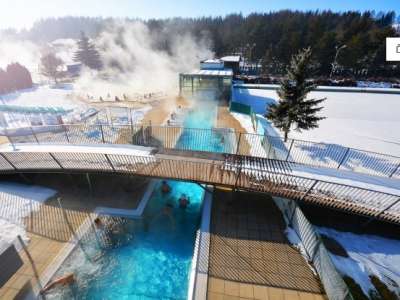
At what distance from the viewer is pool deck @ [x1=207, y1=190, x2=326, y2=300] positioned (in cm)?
591

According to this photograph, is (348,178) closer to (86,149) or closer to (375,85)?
(86,149)

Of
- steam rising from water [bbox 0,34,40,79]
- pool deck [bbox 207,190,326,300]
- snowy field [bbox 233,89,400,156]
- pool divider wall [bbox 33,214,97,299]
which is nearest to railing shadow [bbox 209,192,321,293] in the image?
pool deck [bbox 207,190,326,300]

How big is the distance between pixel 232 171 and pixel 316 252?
4.16 meters

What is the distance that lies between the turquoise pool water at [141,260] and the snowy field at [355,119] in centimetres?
1161

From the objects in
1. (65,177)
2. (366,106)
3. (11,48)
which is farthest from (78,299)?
(11,48)

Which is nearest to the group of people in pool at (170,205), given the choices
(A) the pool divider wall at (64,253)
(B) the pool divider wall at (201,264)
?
(B) the pool divider wall at (201,264)

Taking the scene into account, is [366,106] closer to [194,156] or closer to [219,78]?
[219,78]

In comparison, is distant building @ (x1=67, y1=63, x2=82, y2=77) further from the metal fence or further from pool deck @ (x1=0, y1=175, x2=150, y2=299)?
the metal fence

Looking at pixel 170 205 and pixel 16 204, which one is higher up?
pixel 16 204

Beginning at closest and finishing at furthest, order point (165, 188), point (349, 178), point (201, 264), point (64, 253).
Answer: point (201, 264)
point (64, 253)
point (349, 178)
point (165, 188)

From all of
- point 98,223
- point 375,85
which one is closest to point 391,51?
point 375,85

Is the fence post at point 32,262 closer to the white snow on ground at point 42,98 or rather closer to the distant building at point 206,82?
the white snow on ground at point 42,98

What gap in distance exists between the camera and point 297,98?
1332 centimetres

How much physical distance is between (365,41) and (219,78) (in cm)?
3472
